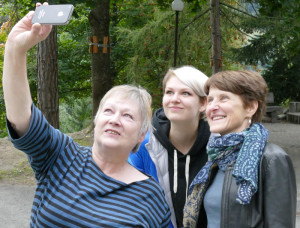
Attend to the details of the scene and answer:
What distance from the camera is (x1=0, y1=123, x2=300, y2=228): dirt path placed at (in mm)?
5703

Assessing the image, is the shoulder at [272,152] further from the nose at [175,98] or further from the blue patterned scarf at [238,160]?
the nose at [175,98]

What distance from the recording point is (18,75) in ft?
5.68

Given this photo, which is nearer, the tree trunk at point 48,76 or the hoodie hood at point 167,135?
the hoodie hood at point 167,135

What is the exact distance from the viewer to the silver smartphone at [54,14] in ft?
5.26

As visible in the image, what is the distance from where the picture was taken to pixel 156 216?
6.53 feet

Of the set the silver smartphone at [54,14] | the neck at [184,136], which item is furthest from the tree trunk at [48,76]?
the silver smartphone at [54,14]

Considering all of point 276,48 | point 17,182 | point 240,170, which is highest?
point 276,48

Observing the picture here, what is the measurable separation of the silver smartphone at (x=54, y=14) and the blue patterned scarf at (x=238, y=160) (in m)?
1.03

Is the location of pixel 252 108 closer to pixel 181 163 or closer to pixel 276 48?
pixel 181 163

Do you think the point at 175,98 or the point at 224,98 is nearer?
the point at 224,98

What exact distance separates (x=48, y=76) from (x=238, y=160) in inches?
233

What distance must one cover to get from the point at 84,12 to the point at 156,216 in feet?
55.7

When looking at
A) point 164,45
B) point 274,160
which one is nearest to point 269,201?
point 274,160

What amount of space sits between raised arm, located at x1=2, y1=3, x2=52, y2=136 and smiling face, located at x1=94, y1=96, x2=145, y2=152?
366mm
